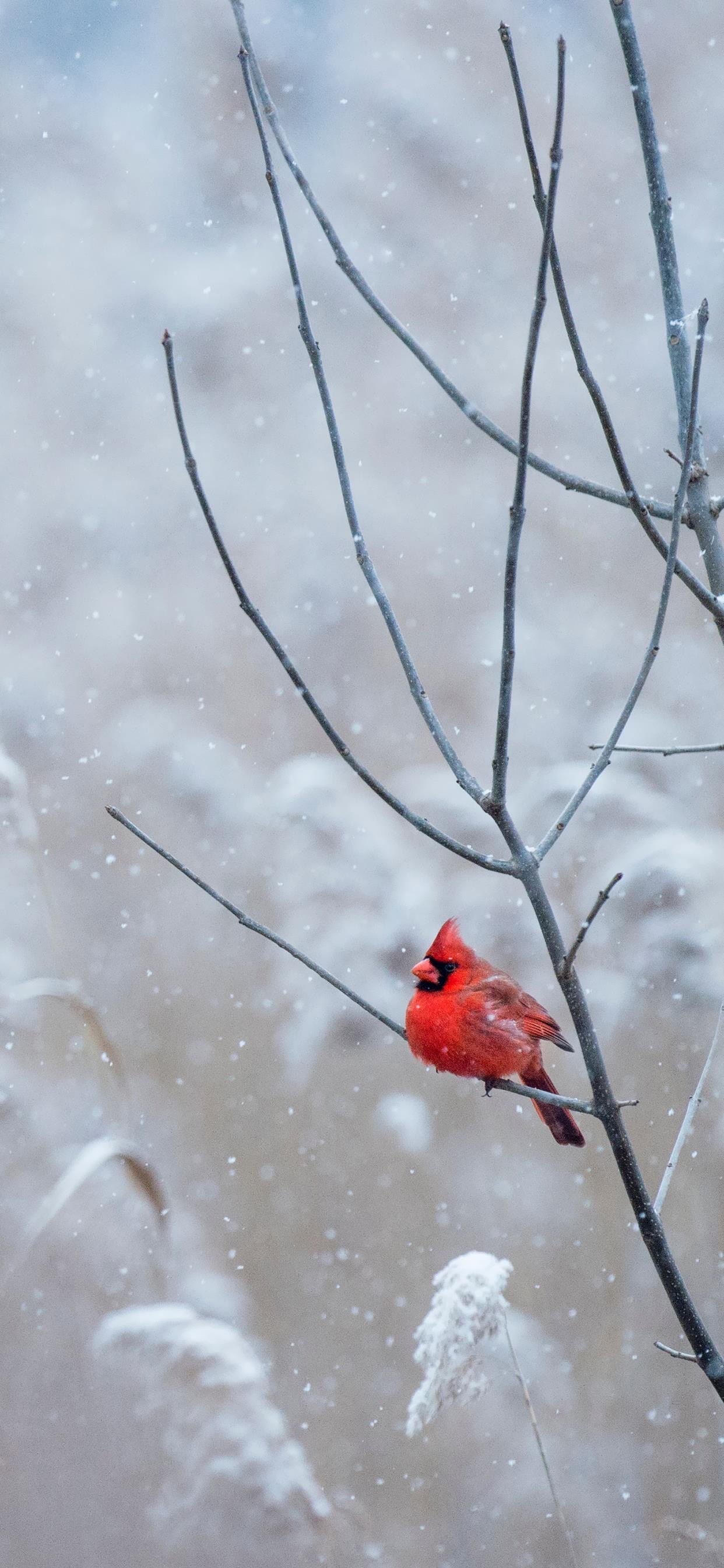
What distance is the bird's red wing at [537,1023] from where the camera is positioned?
2.69 feet

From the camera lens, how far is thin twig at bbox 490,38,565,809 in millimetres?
450

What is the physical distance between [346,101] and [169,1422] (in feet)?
5.28

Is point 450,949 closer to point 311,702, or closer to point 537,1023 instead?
point 537,1023

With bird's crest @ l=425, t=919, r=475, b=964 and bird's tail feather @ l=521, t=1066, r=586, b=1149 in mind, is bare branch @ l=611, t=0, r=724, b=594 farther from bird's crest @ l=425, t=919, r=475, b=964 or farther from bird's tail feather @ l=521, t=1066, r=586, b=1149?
bird's tail feather @ l=521, t=1066, r=586, b=1149

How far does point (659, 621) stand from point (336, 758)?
2.95 feet

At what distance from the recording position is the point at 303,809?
4.54 ft

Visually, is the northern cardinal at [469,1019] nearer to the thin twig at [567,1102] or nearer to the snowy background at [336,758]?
the thin twig at [567,1102]

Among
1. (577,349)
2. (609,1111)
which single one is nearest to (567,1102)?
(609,1111)

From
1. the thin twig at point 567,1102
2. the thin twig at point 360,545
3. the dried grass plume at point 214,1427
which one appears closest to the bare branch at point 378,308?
the thin twig at point 360,545

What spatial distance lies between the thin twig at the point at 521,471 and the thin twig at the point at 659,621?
0.04 metres

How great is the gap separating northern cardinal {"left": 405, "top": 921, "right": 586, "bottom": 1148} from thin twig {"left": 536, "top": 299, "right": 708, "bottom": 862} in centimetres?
21

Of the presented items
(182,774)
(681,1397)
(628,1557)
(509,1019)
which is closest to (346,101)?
(182,774)

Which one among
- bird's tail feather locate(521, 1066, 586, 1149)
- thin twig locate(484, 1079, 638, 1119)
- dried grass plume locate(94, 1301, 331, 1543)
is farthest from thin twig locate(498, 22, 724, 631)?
dried grass plume locate(94, 1301, 331, 1543)

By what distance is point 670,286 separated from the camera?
591 millimetres
